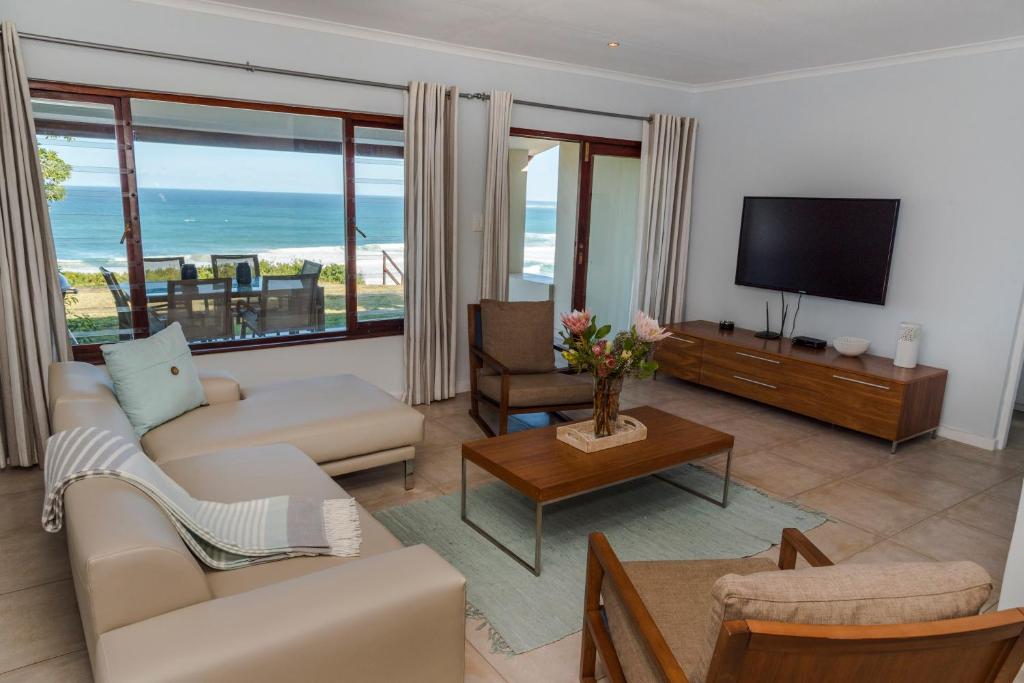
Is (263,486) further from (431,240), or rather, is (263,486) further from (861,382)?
(861,382)

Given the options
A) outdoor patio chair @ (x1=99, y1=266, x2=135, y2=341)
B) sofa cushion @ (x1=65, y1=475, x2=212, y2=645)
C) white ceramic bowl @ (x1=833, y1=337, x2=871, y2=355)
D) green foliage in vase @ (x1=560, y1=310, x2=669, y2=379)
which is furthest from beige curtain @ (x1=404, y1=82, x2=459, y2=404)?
sofa cushion @ (x1=65, y1=475, x2=212, y2=645)

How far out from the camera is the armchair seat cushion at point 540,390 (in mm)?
4154

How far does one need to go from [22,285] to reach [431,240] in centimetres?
250

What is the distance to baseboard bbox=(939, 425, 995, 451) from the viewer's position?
14.7ft

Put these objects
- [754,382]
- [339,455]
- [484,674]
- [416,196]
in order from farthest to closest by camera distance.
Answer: [754,382] → [416,196] → [339,455] → [484,674]

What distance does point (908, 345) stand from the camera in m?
4.55

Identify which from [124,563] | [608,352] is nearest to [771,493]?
[608,352]

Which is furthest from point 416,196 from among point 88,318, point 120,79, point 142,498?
point 142,498

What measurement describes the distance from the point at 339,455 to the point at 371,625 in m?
1.73

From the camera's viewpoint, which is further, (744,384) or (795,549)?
(744,384)

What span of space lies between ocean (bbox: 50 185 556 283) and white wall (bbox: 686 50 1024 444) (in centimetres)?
333

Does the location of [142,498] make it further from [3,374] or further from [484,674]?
[3,374]

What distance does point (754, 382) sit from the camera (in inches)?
203

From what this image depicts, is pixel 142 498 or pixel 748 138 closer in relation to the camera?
pixel 142 498
